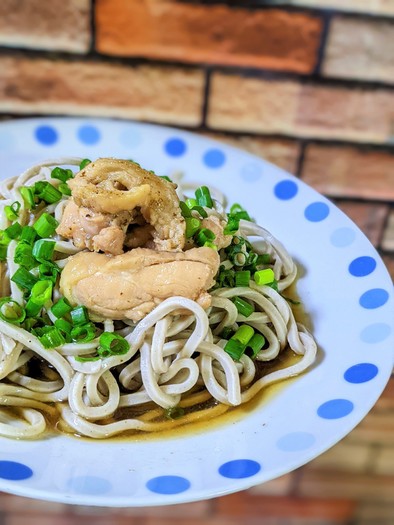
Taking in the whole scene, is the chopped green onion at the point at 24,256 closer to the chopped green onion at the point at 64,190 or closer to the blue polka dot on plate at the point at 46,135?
the chopped green onion at the point at 64,190

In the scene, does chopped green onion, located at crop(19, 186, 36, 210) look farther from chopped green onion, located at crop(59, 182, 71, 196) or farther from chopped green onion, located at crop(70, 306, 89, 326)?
chopped green onion, located at crop(70, 306, 89, 326)

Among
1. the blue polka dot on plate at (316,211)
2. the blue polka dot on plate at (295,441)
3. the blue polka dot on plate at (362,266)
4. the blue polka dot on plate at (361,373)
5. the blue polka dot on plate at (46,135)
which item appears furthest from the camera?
the blue polka dot on plate at (46,135)

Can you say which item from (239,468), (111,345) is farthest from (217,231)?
(239,468)

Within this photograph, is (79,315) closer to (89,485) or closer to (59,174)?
(89,485)

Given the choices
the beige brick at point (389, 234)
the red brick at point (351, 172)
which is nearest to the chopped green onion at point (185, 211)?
the red brick at point (351, 172)

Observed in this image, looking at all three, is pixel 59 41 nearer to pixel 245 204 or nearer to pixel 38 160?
pixel 38 160
